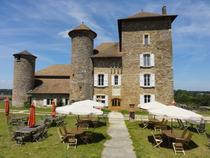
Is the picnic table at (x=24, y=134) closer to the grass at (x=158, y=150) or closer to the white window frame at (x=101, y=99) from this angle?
the grass at (x=158, y=150)

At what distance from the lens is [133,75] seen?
2684 centimetres

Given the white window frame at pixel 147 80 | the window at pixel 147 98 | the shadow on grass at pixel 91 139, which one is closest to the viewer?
the shadow on grass at pixel 91 139

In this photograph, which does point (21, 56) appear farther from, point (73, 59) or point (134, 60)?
point (134, 60)

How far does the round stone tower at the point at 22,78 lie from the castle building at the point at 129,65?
6855mm

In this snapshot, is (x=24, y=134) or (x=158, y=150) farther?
(x=24, y=134)

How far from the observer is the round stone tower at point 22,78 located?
99.3 ft

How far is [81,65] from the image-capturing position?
2723cm

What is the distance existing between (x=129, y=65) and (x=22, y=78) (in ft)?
50.6

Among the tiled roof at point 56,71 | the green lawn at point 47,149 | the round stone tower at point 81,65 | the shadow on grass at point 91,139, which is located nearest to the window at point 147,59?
the round stone tower at point 81,65

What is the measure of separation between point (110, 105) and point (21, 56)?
14.9 m

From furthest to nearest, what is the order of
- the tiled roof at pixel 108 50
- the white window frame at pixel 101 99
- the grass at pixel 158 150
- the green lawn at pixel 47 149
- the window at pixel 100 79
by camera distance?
the tiled roof at pixel 108 50 < the window at pixel 100 79 < the white window frame at pixel 101 99 < the grass at pixel 158 150 < the green lawn at pixel 47 149

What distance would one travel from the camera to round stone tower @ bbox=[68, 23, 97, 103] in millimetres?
26984

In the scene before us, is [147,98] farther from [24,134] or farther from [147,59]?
[24,134]

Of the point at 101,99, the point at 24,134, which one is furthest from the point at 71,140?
the point at 101,99
